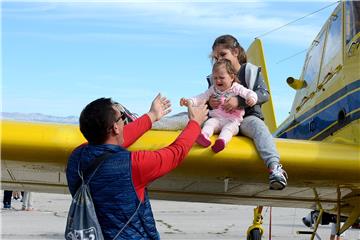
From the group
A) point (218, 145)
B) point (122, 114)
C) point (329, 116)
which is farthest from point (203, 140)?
point (329, 116)

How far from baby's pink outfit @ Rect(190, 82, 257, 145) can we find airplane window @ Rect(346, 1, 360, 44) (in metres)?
1.51

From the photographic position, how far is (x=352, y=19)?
540 centimetres

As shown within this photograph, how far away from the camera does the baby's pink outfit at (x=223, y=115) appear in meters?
4.26

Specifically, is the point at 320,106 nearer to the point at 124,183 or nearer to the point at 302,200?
the point at 302,200

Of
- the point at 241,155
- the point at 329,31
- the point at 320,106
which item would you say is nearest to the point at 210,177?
the point at 241,155

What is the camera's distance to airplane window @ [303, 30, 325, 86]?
6251 millimetres

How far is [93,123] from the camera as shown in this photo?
305 centimetres

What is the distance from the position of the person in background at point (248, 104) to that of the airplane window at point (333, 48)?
1.23 m

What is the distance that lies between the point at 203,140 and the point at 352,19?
1925mm

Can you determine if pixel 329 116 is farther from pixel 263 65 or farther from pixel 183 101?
pixel 263 65

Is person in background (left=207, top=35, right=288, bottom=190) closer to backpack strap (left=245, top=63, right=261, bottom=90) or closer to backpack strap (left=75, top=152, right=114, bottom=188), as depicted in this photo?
backpack strap (left=245, top=63, right=261, bottom=90)

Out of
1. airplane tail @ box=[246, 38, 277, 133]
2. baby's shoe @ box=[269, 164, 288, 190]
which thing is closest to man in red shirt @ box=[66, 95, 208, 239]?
baby's shoe @ box=[269, 164, 288, 190]

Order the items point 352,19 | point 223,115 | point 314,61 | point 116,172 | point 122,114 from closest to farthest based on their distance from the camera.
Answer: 1. point 116,172
2. point 122,114
3. point 223,115
4. point 352,19
5. point 314,61

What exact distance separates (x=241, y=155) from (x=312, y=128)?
1728 millimetres
